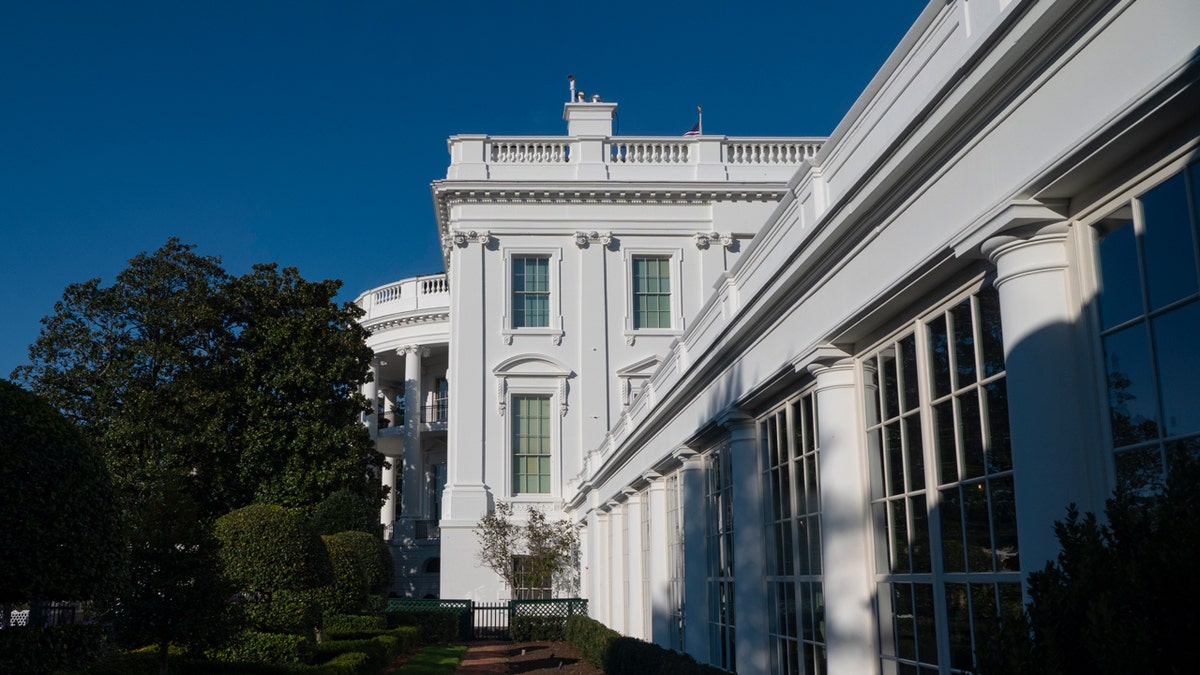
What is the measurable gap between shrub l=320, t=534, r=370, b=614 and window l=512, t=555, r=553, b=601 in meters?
7.64

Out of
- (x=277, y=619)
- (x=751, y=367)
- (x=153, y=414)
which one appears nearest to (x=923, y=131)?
(x=751, y=367)

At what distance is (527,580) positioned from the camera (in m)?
33.9

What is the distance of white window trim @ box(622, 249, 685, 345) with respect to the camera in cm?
3622

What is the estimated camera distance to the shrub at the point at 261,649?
17578 millimetres

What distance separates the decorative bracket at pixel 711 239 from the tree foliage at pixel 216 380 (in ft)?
40.9

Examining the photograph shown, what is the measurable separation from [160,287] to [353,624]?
16.7 meters

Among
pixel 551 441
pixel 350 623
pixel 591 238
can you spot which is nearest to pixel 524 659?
pixel 350 623

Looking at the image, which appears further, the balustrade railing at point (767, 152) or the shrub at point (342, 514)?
the balustrade railing at point (767, 152)

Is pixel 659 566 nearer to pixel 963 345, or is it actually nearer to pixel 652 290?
pixel 963 345

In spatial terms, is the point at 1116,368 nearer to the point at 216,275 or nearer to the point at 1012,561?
the point at 1012,561

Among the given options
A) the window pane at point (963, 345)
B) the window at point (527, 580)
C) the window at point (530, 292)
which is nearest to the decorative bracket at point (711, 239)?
the window at point (530, 292)

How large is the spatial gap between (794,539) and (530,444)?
25048 millimetres

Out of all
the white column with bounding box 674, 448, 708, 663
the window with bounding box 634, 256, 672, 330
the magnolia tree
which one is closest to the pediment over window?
the window with bounding box 634, 256, 672, 330

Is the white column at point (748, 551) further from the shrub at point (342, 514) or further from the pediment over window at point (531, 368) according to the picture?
the pediment over window at point (531, 368)
